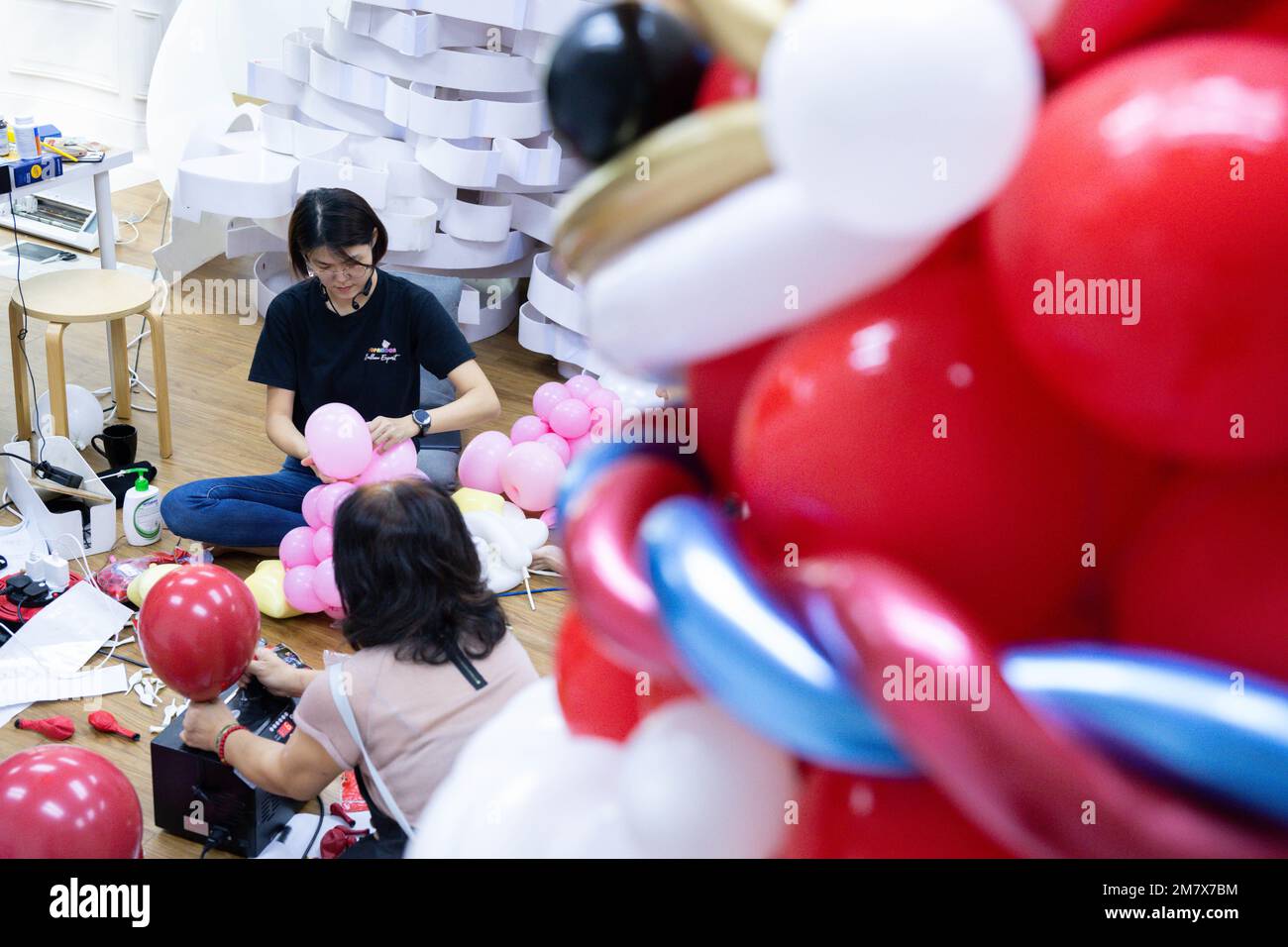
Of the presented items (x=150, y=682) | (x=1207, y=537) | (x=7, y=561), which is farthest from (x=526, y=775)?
(x=7, y=561)

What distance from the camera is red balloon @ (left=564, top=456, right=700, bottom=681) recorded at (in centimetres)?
52

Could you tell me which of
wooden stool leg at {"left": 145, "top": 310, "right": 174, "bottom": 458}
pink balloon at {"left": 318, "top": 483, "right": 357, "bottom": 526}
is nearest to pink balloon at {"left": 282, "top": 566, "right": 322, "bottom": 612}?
pink balloon at {"left": 318, "top": 483, "right": 357, "bottom": 526}

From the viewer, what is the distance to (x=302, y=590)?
8.37ft

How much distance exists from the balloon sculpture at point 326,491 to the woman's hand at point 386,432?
0.09 ft

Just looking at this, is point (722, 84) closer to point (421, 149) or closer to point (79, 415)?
point (79, 415)

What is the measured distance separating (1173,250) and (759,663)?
218 millimetres

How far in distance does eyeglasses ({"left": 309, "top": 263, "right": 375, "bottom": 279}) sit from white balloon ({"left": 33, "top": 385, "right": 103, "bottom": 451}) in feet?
3.32

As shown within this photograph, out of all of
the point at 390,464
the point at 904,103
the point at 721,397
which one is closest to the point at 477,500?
the point at 390,464

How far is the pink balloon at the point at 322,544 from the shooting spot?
8.42 feet
